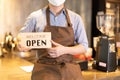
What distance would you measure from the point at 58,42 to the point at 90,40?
6.76 ft

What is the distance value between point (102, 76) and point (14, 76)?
0.63 meters

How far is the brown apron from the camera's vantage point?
140 cm

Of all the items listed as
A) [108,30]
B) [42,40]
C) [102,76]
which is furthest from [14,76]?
[108,30]

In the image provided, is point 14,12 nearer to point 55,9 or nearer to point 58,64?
point 55,9

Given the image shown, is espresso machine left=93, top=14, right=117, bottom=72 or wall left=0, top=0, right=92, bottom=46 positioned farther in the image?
Result: wall left=0, top=0, right=92, bottom=46

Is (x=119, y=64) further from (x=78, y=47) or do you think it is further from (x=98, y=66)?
(x=78, y=47)

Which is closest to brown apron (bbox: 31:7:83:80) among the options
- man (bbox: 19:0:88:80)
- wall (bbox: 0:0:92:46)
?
man (bbox: 19:0:88:80)

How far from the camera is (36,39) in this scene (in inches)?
53.8

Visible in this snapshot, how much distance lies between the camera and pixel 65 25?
1.49 meters

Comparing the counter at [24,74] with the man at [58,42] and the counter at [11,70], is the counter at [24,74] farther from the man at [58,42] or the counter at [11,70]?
the man at [58,42]

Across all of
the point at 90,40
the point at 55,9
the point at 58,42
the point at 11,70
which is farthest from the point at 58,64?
the point at 90,40

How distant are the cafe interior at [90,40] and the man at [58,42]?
0.19 meters

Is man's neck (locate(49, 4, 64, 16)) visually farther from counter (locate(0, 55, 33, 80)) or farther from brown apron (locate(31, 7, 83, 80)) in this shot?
counter (locate(0, 55, 33, 80))

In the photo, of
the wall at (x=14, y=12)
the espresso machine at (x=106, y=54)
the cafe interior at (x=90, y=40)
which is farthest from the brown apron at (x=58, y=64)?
the wall at (x=14, y=12)
